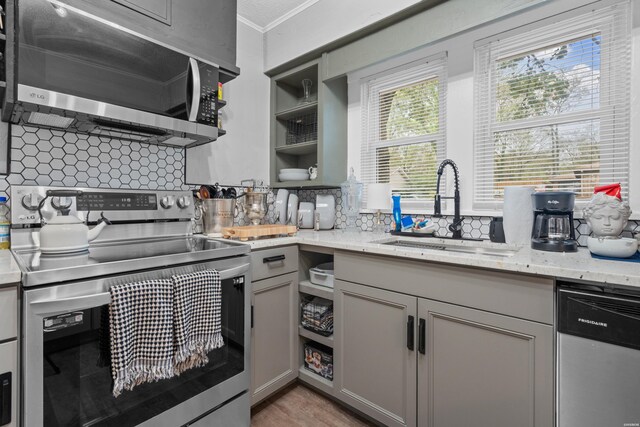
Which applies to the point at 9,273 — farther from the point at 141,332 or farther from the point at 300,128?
the point at 300,128

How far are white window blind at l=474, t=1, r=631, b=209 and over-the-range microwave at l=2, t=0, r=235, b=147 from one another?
1593 mm

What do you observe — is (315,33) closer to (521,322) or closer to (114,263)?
(114,263)

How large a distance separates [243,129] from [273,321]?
4.86ft

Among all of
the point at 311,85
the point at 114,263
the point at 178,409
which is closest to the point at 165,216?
the point at 114,263

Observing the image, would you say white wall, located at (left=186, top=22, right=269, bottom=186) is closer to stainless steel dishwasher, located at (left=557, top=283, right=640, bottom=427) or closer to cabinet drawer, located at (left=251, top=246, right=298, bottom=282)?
cabinet drawer, located at (left=251, top=246, right=298, bottom=282)

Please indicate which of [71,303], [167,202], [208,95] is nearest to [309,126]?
[208,95]

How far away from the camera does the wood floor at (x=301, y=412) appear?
1.58 meters

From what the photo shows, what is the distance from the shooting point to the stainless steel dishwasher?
0.88 meters

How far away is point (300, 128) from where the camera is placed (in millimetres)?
2643

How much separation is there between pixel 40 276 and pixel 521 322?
1.57 meters

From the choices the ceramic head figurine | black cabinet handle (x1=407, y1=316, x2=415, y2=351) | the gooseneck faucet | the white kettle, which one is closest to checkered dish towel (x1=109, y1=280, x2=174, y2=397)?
the white kettle

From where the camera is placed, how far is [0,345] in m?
0.86

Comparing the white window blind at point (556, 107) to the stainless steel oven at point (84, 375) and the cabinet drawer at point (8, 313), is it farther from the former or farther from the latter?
the cabinet drawer at point (8, 313)

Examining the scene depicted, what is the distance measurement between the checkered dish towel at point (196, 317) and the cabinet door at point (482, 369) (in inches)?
35.2
